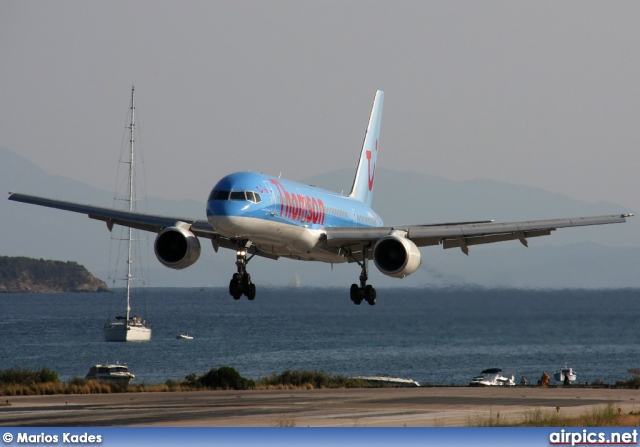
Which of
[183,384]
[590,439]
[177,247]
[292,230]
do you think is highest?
[292,230]

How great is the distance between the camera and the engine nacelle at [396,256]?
42.6 meters

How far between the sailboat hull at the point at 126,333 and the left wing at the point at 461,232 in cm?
11757

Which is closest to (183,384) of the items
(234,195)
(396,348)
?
(234,195)

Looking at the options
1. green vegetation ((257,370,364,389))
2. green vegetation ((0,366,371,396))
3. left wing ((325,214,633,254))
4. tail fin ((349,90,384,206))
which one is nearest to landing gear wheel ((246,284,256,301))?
left wing ((325,214,633,254))

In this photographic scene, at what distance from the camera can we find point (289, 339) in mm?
174500

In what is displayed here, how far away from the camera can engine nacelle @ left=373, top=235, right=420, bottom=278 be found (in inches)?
1677

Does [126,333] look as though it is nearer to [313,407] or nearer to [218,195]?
[313,407]

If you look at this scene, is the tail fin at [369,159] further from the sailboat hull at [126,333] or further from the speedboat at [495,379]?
the sailboat hull at [126,333]

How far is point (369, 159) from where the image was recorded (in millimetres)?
63750

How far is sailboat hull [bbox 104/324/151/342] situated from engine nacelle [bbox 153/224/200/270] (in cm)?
11867

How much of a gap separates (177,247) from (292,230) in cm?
502

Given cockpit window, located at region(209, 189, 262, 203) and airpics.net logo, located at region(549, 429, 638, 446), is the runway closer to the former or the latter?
cockpit window, located at region(209, 189, 262, 203)

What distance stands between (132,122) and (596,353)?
7874 cm

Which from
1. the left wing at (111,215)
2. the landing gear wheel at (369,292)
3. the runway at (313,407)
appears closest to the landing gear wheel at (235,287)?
the left wing at (111,215)
